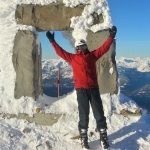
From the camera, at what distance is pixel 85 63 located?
5129 millimetres

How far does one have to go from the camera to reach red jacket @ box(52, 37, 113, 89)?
16.8 feet

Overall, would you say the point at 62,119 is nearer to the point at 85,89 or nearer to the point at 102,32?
the point at 85,89

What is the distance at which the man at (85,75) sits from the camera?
5.14 meters

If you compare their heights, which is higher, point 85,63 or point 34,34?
point 34,34

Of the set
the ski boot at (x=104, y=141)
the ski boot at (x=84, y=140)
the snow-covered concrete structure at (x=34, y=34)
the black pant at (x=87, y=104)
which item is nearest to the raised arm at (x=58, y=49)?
the black pant at (x=87, y=104)

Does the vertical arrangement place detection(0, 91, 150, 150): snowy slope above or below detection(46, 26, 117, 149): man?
below

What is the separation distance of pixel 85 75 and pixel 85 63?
0.22 meters

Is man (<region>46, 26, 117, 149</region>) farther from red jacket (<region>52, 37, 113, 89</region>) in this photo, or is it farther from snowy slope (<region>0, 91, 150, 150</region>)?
snowy slope (<region>0, 91, 150, 150</region>)

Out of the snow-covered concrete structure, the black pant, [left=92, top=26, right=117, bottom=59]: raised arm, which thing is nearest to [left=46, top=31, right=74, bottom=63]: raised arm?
[left=92, top=26, right=117, bottom=59]: raised arm

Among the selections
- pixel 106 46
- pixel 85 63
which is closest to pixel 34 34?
pixel 85 63

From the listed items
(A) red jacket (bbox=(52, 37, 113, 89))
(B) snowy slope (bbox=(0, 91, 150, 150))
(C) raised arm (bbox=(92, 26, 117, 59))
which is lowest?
(B) snowy slope (bbox=(0, 91, 150, 150))

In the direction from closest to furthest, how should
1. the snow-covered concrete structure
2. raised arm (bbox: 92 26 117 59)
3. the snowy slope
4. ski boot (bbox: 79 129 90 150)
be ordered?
raised arm (bbox: 92 26 117 59) → ski boot (bbox: 79 129 90 150) → the snowy slope → the snow-covered concrete structure

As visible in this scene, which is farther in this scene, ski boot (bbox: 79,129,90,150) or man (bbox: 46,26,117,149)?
ski boot (bbox: 79,129,90,150)

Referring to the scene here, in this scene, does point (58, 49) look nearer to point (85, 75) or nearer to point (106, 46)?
point (85, 75)
